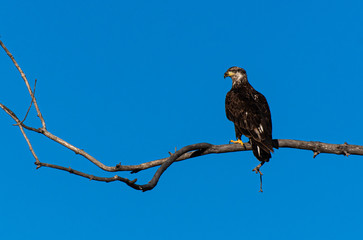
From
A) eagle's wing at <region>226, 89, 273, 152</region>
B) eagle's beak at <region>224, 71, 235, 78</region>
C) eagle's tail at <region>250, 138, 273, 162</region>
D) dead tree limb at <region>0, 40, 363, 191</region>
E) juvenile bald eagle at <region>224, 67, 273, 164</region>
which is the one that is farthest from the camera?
eagle's beak at <region>224, 71, 235, 78</region>

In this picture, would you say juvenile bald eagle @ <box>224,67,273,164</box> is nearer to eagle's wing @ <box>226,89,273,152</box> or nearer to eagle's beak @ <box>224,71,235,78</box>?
eagle's wing @ <box>226,89,273,152</box>

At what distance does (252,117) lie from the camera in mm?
10344

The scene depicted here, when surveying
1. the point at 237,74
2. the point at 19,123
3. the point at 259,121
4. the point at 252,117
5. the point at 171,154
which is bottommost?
the point at 171,154

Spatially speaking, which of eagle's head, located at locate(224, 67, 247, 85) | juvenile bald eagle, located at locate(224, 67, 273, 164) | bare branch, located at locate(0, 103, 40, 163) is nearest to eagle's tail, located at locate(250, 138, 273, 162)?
juvenile bald eagle, located at locate(224, 67, 273, 164)

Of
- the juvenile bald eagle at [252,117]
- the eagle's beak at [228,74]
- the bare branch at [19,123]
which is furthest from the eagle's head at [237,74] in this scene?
the bare branch at [19,123]

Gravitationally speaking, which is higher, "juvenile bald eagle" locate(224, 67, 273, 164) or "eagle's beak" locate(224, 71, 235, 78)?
"eagle's beak" locate(224, 71, 235, 78)

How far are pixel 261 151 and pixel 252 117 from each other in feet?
3.25

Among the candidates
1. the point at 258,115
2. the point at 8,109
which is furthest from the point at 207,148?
the point at 8,109

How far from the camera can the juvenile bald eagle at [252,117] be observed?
31.7 ft

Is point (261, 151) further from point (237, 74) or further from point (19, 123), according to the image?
point (19, 123)

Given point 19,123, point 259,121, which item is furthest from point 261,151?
point 19,123

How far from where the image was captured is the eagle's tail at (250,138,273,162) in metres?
9.55

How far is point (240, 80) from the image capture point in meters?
12.5

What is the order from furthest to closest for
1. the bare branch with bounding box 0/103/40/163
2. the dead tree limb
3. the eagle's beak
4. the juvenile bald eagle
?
the eagle's beak, the juvenile bald eagle, the dead tree limb, the bare branch with bounding box 0/103/40/163
